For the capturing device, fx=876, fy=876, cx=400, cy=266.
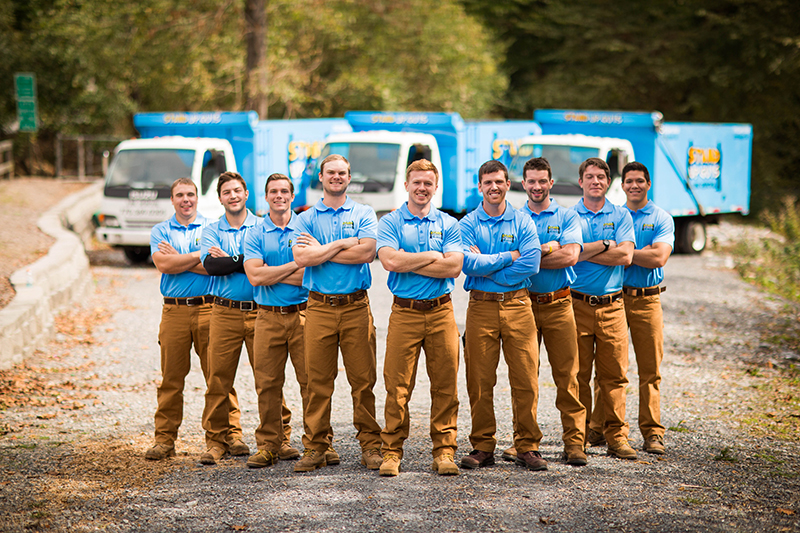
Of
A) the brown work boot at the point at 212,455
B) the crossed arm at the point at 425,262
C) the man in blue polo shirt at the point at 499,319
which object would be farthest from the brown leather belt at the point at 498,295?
the brown work boot at the point at 212,455

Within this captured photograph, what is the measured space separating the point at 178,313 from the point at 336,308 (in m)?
1.34

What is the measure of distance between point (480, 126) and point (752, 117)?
16.0 meters

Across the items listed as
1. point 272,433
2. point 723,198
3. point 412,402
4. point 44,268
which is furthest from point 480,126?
point 272,433

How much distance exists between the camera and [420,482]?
5855 mm

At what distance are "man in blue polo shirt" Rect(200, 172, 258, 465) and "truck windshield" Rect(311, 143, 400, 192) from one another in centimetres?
1000

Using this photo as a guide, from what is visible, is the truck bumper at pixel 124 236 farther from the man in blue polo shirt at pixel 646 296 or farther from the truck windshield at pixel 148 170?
the man in blue polo shirt at pixel 646 296

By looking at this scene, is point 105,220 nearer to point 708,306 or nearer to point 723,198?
point 708,306

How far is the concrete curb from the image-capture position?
9.23 meters

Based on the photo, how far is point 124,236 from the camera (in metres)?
16.0

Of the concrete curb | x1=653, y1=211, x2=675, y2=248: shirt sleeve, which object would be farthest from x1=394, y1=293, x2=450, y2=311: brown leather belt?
the concrete curb

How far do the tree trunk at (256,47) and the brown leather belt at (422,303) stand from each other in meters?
20.1

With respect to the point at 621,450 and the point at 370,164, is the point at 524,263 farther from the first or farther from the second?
the point at 370,164

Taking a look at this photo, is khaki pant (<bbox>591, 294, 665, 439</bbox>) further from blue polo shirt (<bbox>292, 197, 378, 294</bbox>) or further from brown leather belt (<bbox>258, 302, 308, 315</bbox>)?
brown leather belt (<bbox>258, 302, 308, 315</bbox>)

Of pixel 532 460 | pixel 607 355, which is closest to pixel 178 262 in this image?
pixel 532 460
